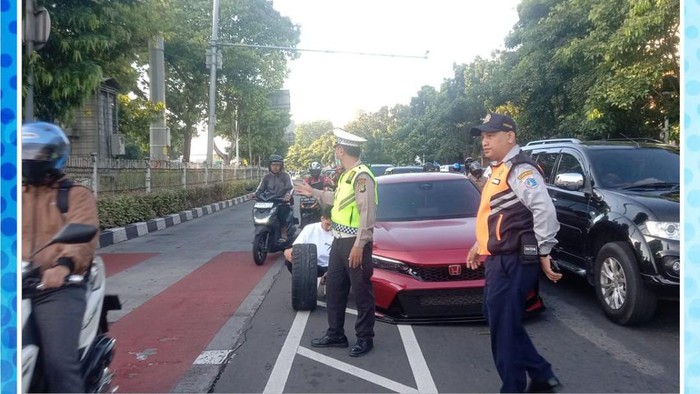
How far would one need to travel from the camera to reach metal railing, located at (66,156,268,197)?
12641 mm

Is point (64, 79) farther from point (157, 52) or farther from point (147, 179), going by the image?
point (157, 52)

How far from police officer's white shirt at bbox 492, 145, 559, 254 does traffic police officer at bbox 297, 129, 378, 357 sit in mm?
1380

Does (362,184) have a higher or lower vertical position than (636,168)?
lower

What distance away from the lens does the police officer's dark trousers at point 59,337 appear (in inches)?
108

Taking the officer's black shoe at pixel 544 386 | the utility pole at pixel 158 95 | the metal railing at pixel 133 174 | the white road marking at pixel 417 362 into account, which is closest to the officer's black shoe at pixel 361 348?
the white road marking at pixel 417 362

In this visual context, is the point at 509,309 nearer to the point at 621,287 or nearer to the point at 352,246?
the point at 352,246

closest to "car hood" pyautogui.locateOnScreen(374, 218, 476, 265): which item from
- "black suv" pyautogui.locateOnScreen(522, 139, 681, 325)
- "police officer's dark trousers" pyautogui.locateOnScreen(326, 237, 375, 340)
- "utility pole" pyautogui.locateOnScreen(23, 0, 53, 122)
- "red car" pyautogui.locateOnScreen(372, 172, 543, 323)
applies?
"red car" pyautogui.locateOnScreen(372, 172, 543, 323)

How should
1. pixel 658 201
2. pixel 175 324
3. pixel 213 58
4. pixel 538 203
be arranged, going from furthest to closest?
pixel 213 58, pixel 175 324, pixel 658 201, pixel 538 203

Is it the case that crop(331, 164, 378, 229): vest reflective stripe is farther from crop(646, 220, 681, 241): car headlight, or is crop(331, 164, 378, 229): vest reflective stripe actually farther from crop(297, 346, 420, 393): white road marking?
crop(646, 220, 681, 241): car headlight

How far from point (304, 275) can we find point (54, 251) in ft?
11.1

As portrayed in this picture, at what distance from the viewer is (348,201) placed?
4.77 meters

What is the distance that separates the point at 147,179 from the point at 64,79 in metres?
7.09

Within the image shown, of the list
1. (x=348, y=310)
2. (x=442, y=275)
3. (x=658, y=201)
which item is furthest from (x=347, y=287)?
(x=658, y=201)

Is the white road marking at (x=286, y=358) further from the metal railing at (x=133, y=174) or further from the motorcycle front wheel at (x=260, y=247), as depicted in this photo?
the metal railing at (x=133, y=174)
